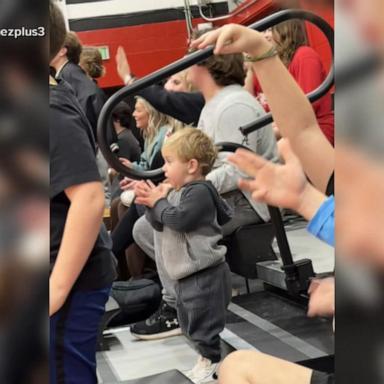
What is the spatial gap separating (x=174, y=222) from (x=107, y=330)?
94cm

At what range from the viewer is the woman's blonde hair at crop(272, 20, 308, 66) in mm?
1093

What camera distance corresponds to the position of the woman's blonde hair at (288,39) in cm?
109

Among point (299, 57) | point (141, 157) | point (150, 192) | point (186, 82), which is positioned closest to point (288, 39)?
point (299, 57)

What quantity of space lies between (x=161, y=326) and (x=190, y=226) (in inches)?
28.5

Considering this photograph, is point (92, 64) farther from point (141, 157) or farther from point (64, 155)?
point (64, 155)

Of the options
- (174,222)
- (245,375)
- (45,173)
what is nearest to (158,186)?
(174,222)

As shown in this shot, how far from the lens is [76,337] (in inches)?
40.8

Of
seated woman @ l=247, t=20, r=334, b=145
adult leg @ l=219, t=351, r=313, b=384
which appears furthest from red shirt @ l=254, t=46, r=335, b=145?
adult leg @ l=219, t=351, r=313, b=384

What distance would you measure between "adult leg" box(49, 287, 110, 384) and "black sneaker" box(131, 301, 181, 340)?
4.81 ft

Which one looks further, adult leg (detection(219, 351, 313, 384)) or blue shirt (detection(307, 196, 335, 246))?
adult leg (detection(219, 351, 313, 384))

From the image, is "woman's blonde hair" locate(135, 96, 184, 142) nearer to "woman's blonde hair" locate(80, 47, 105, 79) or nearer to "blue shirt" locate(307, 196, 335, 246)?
"woman's blonde hair" locate(80, 47, 105, 79)

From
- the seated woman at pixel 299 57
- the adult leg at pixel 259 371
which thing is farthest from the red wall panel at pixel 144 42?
the adult leg at pixel 259 371

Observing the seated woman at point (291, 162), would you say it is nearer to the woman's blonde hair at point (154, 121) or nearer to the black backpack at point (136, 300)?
the black backpack at point (136, 300)

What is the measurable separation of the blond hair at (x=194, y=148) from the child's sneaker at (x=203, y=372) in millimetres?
682
